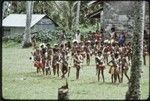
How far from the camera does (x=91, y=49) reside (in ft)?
Answer: 79.2

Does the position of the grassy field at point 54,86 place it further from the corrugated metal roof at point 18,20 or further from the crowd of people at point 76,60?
the corrugated metal roof at point 18,20

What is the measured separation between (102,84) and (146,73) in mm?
4071

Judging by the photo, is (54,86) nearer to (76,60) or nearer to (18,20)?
(76,60)

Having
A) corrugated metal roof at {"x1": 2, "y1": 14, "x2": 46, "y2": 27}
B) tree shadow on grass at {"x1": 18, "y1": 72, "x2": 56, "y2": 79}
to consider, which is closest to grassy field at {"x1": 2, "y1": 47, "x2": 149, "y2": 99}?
tree shadow on grass at {"x1": 18, "y1": 72, "x2": 56, "y2": 79}

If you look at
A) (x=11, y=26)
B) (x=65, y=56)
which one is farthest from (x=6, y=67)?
(x=11, y=26)

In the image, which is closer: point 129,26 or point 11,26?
point 129,26

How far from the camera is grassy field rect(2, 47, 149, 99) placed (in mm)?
14782

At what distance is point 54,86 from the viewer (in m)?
16.9

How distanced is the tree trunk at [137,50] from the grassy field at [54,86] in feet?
4.52

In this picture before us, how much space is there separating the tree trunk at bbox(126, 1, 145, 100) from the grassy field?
138 centimetres

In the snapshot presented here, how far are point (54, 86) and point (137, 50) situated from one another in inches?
186

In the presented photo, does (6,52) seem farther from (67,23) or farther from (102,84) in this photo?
(102,84)

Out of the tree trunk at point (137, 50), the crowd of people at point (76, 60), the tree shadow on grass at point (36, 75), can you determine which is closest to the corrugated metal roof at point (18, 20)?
the crowd of people at point (76, 60)

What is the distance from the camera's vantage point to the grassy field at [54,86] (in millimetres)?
14782
